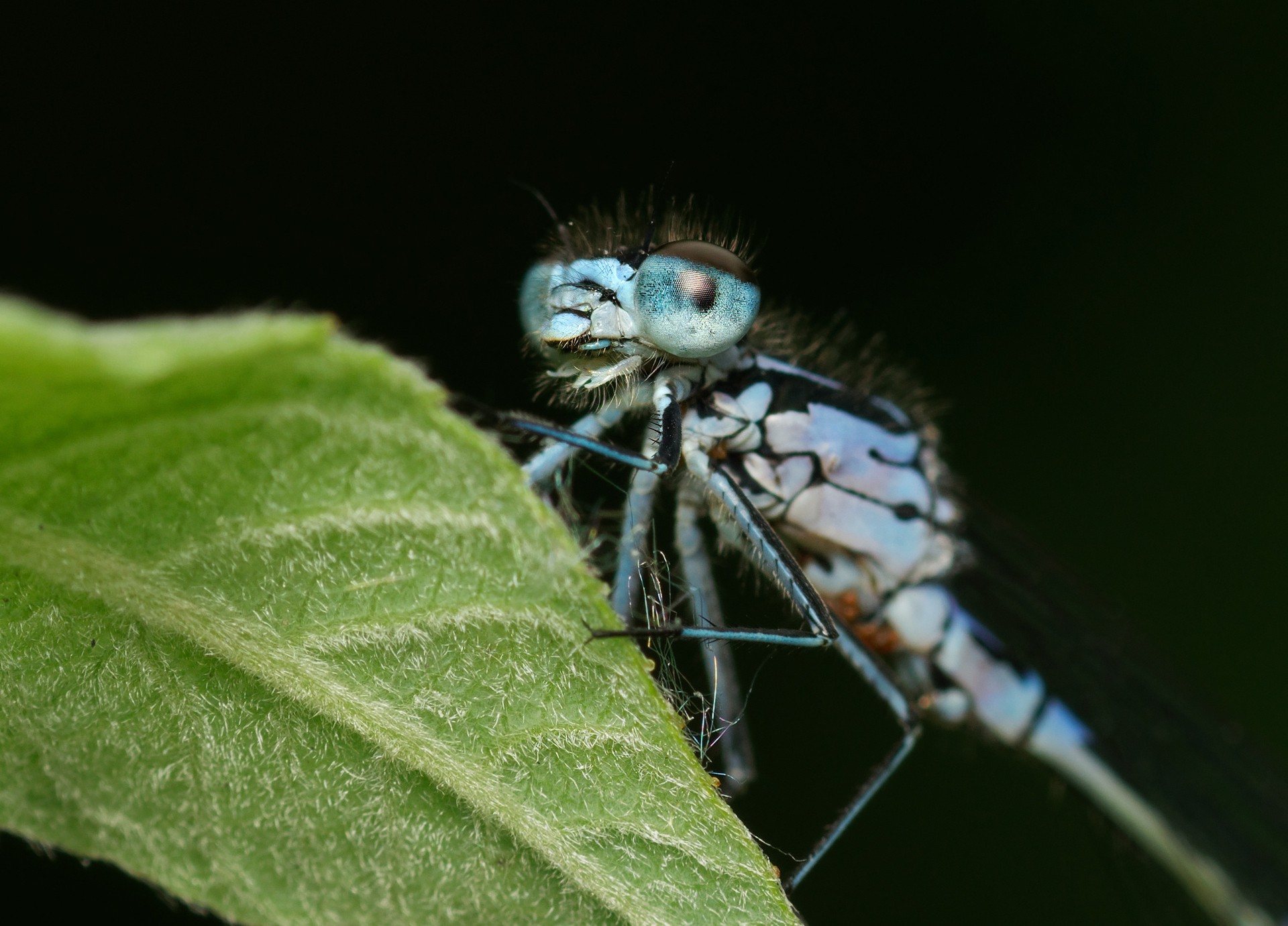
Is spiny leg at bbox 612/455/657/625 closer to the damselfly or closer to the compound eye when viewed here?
the damselfly

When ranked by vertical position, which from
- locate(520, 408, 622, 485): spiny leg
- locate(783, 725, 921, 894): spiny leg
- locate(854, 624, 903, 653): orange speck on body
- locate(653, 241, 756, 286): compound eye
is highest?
locate(653, 241, 756, 286): compound eye

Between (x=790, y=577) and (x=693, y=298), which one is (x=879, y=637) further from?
(x=693, y=298)

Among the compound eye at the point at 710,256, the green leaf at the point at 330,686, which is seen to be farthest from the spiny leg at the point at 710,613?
the green leaf at the point at 330,686

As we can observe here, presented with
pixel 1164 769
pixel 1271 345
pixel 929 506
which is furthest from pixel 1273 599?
pixel 929 506

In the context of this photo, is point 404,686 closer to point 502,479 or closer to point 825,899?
point 502,479

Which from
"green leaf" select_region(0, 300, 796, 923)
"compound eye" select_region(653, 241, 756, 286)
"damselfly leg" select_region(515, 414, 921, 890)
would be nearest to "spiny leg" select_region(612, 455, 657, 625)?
"damselfly leg" select_region(515, 414, 921, 890)

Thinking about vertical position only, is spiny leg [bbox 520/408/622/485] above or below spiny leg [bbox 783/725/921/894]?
above

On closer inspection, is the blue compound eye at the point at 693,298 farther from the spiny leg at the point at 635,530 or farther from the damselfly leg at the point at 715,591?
the spiny leg at the point at 635,530

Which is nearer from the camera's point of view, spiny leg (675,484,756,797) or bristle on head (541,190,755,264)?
bristle on head (541,190,755,264)
